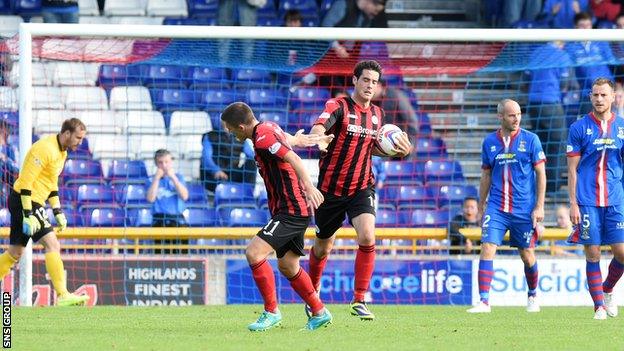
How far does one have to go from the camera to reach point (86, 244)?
16.6 meters

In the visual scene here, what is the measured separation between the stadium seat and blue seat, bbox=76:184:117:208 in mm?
1173

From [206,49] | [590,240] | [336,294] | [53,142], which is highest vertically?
[206,49]

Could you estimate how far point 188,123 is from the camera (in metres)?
18.3

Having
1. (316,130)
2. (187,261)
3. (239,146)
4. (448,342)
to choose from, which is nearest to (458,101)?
(239,146)

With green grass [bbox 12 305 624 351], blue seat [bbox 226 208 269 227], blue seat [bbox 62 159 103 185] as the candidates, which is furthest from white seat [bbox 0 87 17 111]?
green grass [bbox 12 305 624 351]

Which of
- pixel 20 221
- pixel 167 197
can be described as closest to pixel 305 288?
pixel 20 221

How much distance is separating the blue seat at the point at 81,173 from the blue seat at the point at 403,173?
Answer: 3.94 meters

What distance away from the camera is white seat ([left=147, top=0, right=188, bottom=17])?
20734 mm

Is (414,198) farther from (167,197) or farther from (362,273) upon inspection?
(362,273)

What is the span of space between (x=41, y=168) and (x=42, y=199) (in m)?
0.43

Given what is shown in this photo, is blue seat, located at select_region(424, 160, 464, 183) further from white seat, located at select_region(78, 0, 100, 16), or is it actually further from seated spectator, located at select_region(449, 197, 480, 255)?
white seat, located at select_region(78, 0, 100, 16)

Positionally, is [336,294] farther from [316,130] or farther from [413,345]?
[413,345]

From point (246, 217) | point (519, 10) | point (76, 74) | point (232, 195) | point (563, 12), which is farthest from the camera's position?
point (519, 10)

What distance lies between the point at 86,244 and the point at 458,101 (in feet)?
20.3
